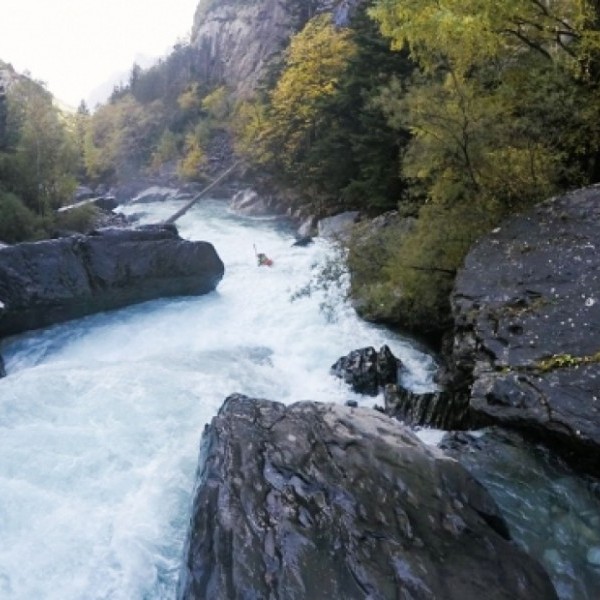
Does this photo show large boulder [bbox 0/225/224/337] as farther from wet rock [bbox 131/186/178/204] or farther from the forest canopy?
wet rock [bbox 131/186/178/204]

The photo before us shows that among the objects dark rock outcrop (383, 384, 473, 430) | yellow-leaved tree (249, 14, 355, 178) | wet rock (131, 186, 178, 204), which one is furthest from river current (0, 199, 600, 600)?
wet rock (131, 186, 178, 204)

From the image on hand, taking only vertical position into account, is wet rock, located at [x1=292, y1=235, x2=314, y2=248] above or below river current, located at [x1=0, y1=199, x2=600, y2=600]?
above

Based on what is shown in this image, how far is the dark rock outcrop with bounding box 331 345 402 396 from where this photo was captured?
11.6 meters

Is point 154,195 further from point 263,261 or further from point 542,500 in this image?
point 542,500

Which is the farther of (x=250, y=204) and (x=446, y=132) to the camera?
(x=250, y=204)

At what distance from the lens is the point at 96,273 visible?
16016 millimetres

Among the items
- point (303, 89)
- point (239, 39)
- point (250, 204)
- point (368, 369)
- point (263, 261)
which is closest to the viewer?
point (368, 369)

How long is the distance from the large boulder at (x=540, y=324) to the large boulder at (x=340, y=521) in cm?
162

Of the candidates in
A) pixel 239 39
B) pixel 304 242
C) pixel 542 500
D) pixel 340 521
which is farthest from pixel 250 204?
pixel 239 39

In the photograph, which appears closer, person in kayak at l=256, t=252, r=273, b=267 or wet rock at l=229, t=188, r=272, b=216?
A: person in kayak at l=256, t=252, r=273, b=267

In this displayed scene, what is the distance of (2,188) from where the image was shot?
69.9 feet

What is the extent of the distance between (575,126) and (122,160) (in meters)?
59.1

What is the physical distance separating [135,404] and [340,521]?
19.4ft

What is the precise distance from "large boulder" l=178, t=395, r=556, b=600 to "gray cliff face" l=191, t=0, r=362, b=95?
170 feet
